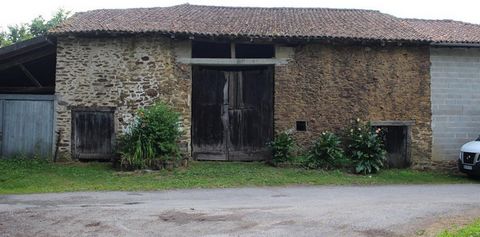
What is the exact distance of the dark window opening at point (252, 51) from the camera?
14550mm

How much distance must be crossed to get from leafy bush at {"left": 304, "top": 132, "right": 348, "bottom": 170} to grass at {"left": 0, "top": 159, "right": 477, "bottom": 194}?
49cm

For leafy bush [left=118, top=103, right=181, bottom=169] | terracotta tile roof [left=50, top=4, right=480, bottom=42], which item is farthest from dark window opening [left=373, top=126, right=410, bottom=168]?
leafy bush [left=118, top=103, right=181, bottom=169]

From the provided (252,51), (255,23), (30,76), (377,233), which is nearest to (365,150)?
(252,51)

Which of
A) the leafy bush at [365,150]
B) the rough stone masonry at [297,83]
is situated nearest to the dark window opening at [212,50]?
the rough stone masonry at [297,83]

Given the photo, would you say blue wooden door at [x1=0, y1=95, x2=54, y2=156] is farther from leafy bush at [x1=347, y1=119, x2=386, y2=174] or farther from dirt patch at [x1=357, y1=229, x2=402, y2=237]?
dirt patch at [x1=357, y1=229, x2=402, y2=237]

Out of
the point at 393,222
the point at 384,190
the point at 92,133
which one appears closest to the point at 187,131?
the point at 92,133

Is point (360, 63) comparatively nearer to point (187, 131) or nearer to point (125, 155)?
point (187, 131)

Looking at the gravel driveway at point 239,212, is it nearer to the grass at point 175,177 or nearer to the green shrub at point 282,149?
the grass at point 175,177

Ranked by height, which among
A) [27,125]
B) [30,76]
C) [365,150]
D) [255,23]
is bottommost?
[365,150]

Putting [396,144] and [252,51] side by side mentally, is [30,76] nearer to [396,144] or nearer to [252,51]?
[252,51]

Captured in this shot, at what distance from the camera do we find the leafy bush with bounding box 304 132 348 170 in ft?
43.4

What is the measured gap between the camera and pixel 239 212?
7.57m

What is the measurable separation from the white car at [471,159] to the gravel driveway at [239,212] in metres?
2.13

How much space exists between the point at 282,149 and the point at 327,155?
1299 mm
